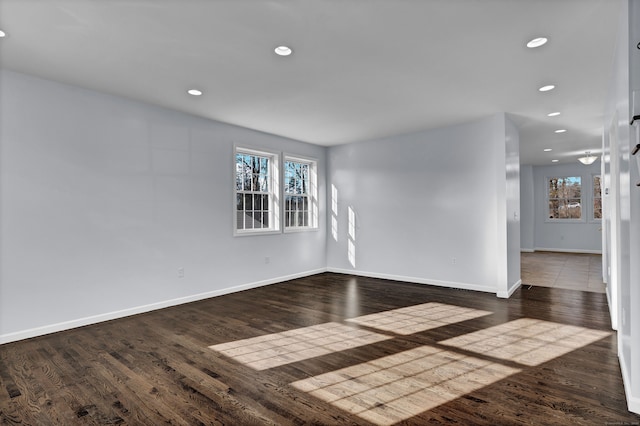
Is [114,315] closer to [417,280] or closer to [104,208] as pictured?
[104,208]

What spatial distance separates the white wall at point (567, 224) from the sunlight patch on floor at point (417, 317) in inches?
318

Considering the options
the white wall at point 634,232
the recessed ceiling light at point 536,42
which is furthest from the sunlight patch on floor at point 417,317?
the recessed ceiling light at point 536,42

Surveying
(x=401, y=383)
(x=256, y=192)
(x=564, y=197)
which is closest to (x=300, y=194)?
(x=256, y=192)

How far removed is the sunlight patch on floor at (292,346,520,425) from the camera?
2.19 meters

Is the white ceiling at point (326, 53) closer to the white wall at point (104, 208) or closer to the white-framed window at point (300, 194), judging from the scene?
the white wall at point (104, 208)

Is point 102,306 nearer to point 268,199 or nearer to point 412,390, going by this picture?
point 268,199

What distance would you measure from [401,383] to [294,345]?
1133 millimetres

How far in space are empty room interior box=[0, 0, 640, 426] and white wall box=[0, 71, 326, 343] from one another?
2 centimetres

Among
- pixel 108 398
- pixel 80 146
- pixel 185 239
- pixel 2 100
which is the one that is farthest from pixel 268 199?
pixel 108 398

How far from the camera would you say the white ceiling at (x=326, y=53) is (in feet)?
8.14

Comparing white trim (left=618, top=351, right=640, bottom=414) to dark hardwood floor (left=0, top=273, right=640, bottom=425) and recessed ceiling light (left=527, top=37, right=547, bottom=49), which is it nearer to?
dark hardwood floor (left=0, top=273, right=640, bottom=425)

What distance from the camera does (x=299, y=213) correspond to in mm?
7000

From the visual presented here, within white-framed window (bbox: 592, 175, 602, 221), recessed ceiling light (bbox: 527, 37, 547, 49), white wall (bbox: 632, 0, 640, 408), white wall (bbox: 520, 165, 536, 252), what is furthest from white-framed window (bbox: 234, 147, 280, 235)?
white-framed window (bbox: 592, 175, 602, 221)

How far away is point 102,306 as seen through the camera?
406 cm
